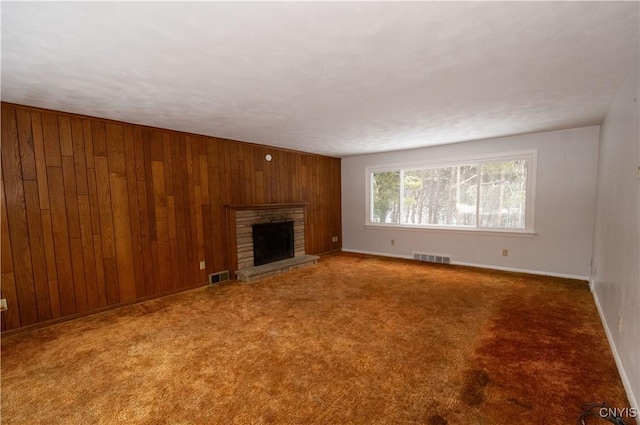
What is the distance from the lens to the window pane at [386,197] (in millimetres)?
5986

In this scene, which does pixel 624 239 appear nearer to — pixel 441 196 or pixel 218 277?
pixel 441 196

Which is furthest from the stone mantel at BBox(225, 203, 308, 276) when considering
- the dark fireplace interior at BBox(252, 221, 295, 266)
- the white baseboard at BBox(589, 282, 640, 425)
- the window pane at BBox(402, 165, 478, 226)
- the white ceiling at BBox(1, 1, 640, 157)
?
the white baseboard at BBox(589, 282, 640, 425)

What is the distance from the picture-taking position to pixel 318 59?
1938 millimetres

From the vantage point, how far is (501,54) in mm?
1895

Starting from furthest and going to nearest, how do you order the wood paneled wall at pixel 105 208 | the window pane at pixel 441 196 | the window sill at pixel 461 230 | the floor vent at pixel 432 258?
the floor vent at pixel 432 258
the window pane at pixel 441 196
the window sill at pixel 461 230
the wood paneled wall at pixel 105 208

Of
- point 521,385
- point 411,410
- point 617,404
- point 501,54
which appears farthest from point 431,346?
point 501,54

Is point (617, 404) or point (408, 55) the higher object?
point (408, 55)

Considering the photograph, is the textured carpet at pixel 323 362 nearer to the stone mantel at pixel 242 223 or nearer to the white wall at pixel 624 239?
the white wall at pixel 624 239

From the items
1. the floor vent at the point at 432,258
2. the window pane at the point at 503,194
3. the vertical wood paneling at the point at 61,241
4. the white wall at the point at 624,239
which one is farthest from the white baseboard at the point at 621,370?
the vertical wood paneling at the point at 61,241

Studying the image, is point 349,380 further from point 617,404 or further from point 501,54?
point 501,54

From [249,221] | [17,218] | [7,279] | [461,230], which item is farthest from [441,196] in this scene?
[7,279]

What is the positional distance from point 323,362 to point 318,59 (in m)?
2.21

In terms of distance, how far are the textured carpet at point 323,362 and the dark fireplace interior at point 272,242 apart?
4.46 feet

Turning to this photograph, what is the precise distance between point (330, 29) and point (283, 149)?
387 centimetres
